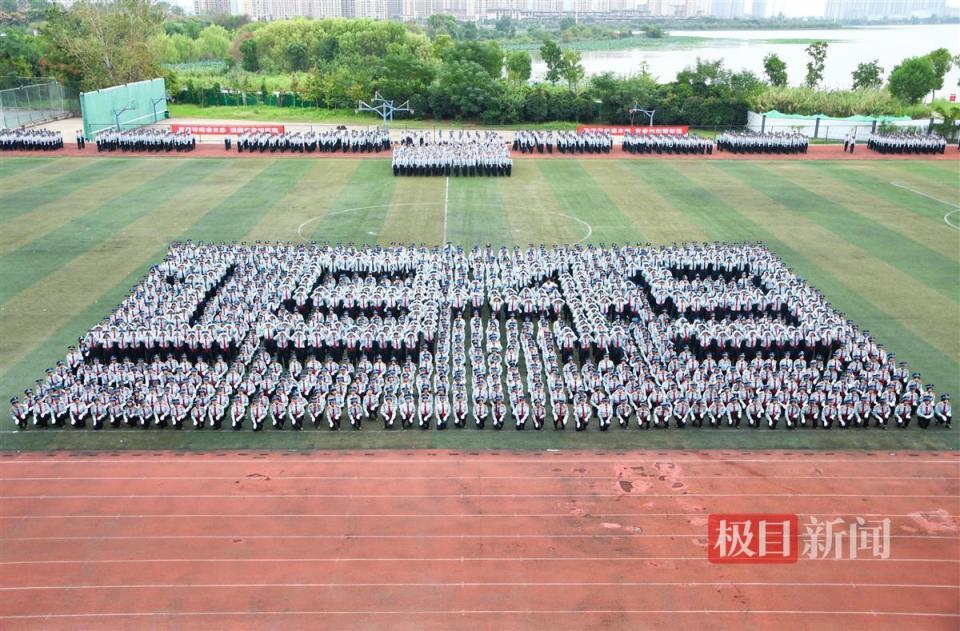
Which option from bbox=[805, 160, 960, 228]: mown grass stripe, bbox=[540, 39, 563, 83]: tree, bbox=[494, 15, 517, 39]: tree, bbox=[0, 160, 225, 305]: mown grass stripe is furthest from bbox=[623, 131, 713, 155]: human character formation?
bbox=[494, 15, 517, 39]: tree

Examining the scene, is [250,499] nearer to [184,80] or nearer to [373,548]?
[373,548]

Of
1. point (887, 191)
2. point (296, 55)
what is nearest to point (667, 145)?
point (887, 191)

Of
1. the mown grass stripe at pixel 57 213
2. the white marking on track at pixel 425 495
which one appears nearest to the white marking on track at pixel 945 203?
the white marking on track at pixel 425 495

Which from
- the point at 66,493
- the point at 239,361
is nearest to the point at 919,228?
the point at 239,361

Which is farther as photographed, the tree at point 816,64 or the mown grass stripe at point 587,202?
the tree at point 816,64

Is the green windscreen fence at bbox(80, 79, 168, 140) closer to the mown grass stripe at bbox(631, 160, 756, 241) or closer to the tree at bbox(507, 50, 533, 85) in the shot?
the tree at bbox(507, 50, 533, 85)

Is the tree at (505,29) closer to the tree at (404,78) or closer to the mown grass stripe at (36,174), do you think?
the tree at (404,78)
